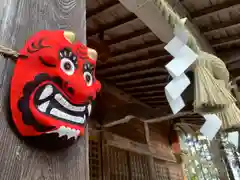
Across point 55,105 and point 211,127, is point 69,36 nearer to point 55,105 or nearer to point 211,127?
point 55,105

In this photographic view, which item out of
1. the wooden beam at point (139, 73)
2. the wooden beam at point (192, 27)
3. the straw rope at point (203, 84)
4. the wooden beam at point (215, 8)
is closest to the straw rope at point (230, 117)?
the straw rope at point (203, 84)

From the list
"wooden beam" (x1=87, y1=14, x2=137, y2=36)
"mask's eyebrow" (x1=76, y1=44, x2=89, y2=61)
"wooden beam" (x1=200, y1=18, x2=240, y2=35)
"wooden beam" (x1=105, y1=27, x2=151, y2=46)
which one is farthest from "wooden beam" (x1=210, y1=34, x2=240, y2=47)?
"mask's eyebrow" (x1=76, y1=44, x2=89, y2=61)

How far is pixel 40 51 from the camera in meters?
0.49

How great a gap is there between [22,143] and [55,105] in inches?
3.9

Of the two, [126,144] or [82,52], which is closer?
[82,52]

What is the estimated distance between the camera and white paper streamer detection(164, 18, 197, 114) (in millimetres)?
1117

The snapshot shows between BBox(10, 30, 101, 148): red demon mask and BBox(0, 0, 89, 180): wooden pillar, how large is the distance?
28mm

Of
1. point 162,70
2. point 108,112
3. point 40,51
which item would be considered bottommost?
point 40,51

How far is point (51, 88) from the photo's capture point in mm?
472

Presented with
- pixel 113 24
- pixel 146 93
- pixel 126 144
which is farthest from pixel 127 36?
pixel 126 144

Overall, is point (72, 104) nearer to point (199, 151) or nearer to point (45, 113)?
point (45, 113)

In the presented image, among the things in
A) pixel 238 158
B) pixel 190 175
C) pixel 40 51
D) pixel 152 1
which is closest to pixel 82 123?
pixel 40 51

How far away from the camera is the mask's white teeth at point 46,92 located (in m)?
0.46

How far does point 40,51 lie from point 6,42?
3.4 inches
